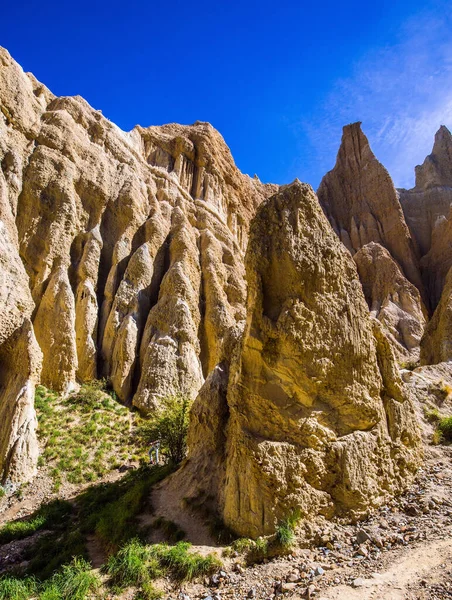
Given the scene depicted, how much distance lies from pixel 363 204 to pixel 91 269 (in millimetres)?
43158

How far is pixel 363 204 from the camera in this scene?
52.8 m

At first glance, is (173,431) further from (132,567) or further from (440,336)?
(440,336)

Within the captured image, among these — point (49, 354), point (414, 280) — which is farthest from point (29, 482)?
point (414, 280)

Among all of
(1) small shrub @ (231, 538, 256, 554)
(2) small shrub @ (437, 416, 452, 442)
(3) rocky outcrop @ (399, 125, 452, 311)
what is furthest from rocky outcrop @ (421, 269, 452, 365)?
(3) rocky outcrop @ (399, 125, 452, 311)

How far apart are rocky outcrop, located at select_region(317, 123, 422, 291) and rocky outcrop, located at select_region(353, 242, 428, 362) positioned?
462 cm

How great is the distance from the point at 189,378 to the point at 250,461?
1459cm

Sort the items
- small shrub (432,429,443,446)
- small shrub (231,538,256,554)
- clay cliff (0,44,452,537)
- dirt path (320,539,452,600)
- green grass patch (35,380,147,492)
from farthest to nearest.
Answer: green grass patch (35,380,147,492) → small shrub (432,429,443,446) → clay cliff (0,44,452,537) → small shrub (231,538,256,554) → dirt path (320,539,452,600)

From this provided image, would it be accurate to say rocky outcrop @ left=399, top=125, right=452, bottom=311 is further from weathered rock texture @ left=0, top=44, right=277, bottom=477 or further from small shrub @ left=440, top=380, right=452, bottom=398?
small shrub @ left=440, top=380, right=452, bottom=398

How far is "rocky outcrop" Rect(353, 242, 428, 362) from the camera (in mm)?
33000

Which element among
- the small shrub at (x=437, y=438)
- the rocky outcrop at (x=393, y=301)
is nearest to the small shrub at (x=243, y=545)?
the small shrub at (x=437, y=438)

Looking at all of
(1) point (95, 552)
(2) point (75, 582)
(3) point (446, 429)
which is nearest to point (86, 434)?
(1) point (95, 552)

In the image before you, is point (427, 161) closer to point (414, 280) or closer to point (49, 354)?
point (414, 280)

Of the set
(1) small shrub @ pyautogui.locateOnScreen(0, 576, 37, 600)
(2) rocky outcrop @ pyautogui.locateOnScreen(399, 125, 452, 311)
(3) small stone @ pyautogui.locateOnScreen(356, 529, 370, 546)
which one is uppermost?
(2) rocky outcrop @ pyautogui.locateOnScreen(399, 125, 452, 311)

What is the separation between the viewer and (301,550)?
25.8ft
